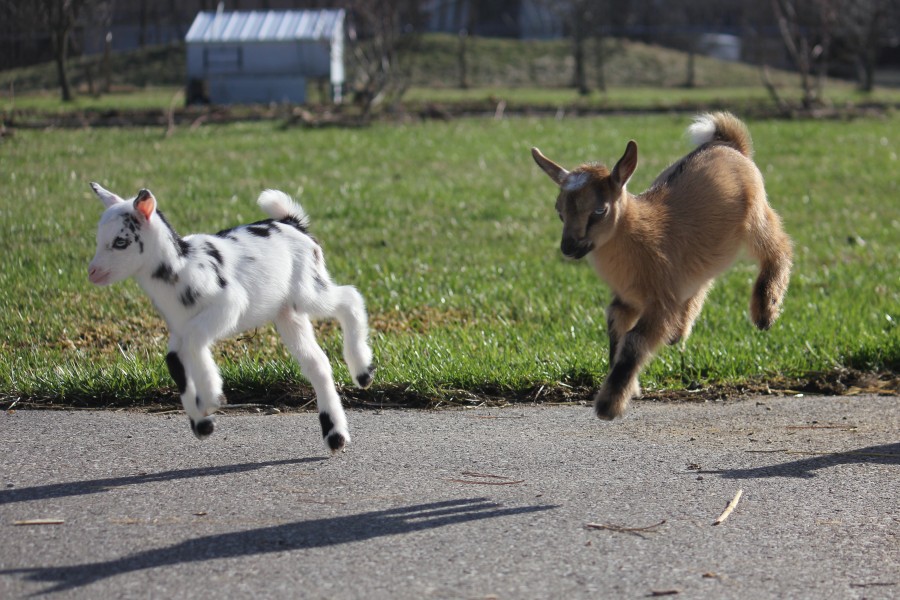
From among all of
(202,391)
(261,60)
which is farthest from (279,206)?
(261,60)

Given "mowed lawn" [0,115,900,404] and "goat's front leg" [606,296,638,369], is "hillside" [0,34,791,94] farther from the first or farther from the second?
"goat's front leg" [606,296,638,369]

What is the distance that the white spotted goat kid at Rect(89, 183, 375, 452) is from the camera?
13.1ft

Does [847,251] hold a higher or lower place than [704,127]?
lower

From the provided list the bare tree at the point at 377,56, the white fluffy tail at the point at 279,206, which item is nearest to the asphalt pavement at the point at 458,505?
the white fluffy tail at the point at 279,206

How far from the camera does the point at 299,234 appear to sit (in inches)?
184

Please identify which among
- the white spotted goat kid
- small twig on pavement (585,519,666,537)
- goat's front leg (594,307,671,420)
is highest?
the white spotted goat kid

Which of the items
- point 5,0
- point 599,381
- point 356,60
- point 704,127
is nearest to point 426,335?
point 599,381

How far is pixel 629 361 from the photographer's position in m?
4.63

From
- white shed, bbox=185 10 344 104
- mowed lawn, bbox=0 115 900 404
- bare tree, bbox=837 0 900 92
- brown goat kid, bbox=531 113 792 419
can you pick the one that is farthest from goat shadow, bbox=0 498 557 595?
bare tree, bbox=837 0 900 92

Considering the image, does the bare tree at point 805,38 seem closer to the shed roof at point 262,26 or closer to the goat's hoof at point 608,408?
the shed roof at point 262,26

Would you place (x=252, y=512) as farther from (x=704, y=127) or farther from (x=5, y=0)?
(x=5, y=0)

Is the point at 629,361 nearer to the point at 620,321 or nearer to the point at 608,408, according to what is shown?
the point at 608,408

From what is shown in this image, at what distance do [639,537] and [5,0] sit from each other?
13.9 m

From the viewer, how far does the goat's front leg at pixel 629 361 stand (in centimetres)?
452
